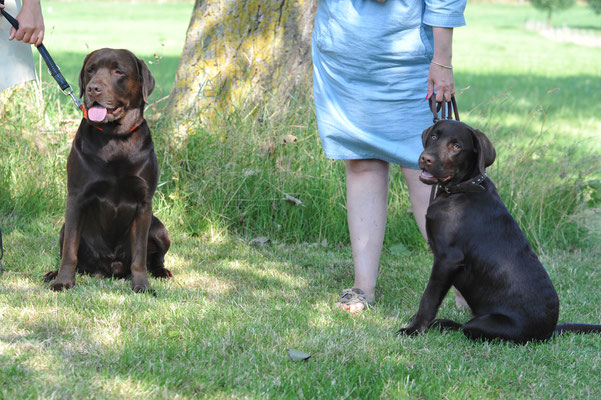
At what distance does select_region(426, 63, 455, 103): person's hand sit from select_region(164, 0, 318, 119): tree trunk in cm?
262

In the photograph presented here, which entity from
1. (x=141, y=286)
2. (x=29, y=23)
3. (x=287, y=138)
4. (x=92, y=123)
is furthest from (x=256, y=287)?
(x=29, y=23)

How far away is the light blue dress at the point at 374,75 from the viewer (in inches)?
140

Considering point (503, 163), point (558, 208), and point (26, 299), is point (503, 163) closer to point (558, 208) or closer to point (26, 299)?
point (558, 208)

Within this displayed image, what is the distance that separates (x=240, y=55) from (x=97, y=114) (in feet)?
8.06

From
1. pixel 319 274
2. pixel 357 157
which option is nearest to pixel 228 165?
pixel 319 274

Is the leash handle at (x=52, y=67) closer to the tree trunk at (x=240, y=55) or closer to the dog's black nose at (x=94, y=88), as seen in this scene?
the dog's black nose at (x=94, y=88)

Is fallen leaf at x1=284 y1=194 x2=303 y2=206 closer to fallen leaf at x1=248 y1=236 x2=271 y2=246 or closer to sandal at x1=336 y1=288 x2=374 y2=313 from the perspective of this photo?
fallen leaf at x1=248 y1=236 x2=271 y2=246

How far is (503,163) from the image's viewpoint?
5.91 m

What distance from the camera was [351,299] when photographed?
3840 mm

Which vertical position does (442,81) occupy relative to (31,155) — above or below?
above

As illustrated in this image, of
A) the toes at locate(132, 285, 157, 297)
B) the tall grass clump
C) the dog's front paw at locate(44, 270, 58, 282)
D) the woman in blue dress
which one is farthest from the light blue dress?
the tall grass clump

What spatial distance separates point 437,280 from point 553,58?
24.9m

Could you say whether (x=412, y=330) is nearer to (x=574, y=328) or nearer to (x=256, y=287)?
(x=574, y=328)

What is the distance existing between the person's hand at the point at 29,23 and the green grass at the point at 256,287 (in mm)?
1374
